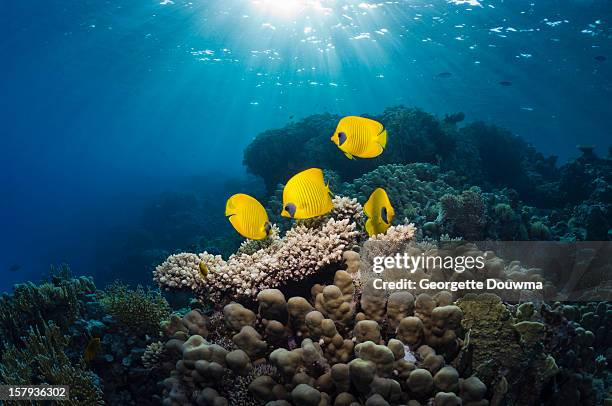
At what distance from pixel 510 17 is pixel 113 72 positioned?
135 ft

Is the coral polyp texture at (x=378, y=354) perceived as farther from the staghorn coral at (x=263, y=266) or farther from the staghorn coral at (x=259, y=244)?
the staghorn coral at (x=259, y=244)

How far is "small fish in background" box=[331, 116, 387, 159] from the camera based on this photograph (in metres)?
2.97

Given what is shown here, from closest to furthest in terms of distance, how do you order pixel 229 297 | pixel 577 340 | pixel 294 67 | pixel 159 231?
pixel 577 340, pixel 229 297, pixel 159 231, pixel 294 67

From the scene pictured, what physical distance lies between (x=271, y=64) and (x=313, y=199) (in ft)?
125

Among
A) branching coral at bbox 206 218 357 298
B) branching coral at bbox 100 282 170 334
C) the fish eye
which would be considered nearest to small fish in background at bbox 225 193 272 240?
the fish eye

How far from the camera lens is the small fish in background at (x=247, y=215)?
273cm

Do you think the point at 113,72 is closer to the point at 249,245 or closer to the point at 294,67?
the point at 294,67

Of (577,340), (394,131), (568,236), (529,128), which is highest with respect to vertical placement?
(577,340)

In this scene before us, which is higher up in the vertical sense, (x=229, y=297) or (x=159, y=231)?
(x=229, y=297)

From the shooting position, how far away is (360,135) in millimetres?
3000

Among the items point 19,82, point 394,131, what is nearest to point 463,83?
point 394,131

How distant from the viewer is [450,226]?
5762 mm

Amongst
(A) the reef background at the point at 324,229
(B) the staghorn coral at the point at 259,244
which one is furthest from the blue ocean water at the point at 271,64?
(B) the staghorn coral at the point at 259,244

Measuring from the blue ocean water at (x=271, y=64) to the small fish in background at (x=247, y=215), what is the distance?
1231 centimetres
